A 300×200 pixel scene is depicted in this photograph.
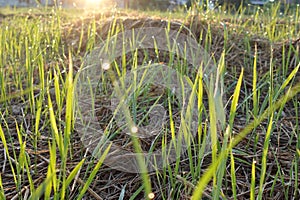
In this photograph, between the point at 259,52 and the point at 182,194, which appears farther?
the point at 259,52

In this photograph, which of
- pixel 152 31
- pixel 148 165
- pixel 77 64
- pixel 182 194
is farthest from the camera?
pixel 152 31

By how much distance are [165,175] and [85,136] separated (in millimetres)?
347

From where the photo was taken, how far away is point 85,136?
3.44ft

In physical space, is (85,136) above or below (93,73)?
below

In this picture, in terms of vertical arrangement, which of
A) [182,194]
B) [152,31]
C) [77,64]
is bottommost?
[182,194]

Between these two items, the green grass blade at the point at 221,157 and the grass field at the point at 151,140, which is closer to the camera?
the green grass blade at the point at 221,157

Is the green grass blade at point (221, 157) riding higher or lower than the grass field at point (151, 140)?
higher

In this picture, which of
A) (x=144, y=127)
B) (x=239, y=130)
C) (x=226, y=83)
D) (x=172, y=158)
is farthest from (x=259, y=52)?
(x=172, y=158)

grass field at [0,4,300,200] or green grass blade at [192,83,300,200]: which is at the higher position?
green grass blade at [192,83,300,200]

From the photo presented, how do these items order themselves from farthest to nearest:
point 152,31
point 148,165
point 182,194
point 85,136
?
1. point 152,31
2. point 85,136
3. point 148,165
4. point 182,194

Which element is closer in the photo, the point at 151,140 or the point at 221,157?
the point at 221,157

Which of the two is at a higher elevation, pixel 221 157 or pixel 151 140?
pixel 221 157

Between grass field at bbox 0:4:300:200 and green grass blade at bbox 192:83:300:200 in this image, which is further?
grass field at bbox 0:4:300:200

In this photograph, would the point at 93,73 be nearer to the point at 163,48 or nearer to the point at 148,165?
the point at 163,48
